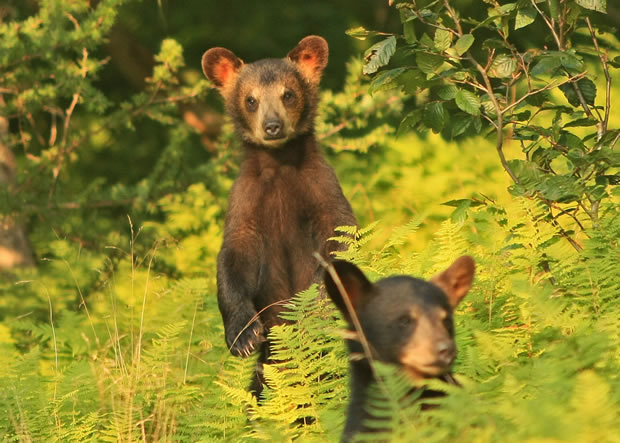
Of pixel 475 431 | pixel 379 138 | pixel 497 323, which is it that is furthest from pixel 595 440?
pixel 379 138

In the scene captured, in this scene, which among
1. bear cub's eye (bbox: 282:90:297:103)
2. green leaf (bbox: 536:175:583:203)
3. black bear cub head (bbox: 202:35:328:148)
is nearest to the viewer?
green leaf (bbox: 536:175:583:203)

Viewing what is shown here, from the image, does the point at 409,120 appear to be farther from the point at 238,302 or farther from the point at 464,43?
the point at 238,302

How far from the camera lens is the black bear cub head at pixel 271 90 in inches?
314

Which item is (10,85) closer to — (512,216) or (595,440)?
(512,216)

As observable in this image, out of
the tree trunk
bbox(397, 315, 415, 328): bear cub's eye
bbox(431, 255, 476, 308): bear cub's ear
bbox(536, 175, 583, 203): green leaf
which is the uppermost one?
the tree trunk

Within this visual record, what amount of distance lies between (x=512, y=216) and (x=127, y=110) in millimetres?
5192

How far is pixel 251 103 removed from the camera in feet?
27.6

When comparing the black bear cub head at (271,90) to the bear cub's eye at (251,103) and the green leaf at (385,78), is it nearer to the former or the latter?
the bear cub's eye at (251,103)

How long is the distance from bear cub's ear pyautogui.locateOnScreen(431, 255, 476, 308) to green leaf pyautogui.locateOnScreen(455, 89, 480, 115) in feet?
5.56

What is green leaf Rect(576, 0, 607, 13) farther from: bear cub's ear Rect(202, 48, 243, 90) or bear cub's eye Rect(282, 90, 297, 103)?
bear cub's ear Rect(202, 48, 243, 90)

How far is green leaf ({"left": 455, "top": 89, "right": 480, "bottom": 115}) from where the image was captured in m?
6.00

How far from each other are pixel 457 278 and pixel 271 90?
13.7 feet

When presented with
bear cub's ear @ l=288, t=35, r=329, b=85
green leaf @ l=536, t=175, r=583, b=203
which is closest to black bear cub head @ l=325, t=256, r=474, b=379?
green leaf @ l=536, t=175, r=583, b=203

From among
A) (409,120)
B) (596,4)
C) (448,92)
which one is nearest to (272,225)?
(409,120)
